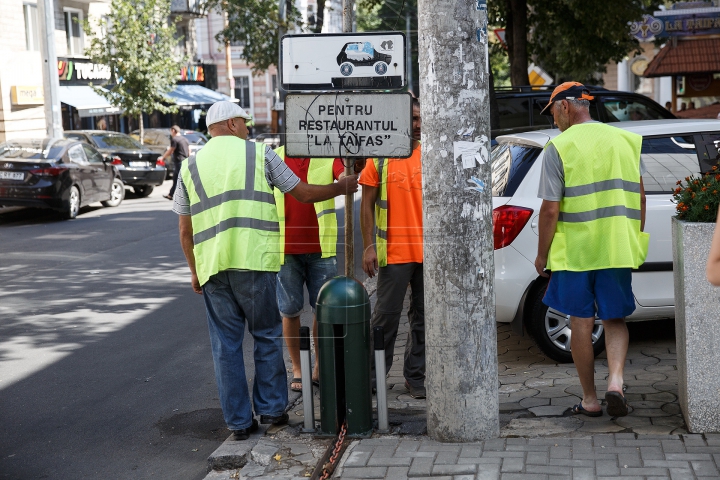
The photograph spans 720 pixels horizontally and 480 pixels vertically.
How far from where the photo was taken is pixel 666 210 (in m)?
6.32

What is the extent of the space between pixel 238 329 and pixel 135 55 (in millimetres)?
26893

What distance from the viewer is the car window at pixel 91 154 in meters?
19.2

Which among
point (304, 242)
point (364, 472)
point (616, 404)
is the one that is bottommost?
point (364, 472)

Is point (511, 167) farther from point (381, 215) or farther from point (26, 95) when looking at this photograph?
point (26, 95)

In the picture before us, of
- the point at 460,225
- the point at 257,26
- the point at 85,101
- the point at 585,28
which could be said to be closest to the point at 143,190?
the point at 257,26

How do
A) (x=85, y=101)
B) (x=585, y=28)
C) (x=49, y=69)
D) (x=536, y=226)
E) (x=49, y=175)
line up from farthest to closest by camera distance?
1. (x=85, y=101)
2. (x=49, y=69)
3. (x=49, y=175)
4. (x=585, y=28)
5. (x=536, y=226)

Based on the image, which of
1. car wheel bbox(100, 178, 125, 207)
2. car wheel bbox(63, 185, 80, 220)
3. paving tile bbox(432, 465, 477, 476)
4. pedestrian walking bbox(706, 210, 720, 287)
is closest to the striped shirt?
paving tile bbox(432, 465, 477, 476)

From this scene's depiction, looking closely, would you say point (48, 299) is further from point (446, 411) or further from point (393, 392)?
point (446, 411)

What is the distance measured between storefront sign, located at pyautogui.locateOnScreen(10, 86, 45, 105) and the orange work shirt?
25.2 metres

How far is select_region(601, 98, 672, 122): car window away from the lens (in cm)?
1196

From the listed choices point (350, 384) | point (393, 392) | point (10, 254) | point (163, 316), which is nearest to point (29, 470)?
point (350, 384)

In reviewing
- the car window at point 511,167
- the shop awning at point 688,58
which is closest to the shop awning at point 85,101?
the shop awning at point 688,58

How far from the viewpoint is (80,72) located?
33812mm

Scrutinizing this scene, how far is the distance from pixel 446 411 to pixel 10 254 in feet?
33.2
